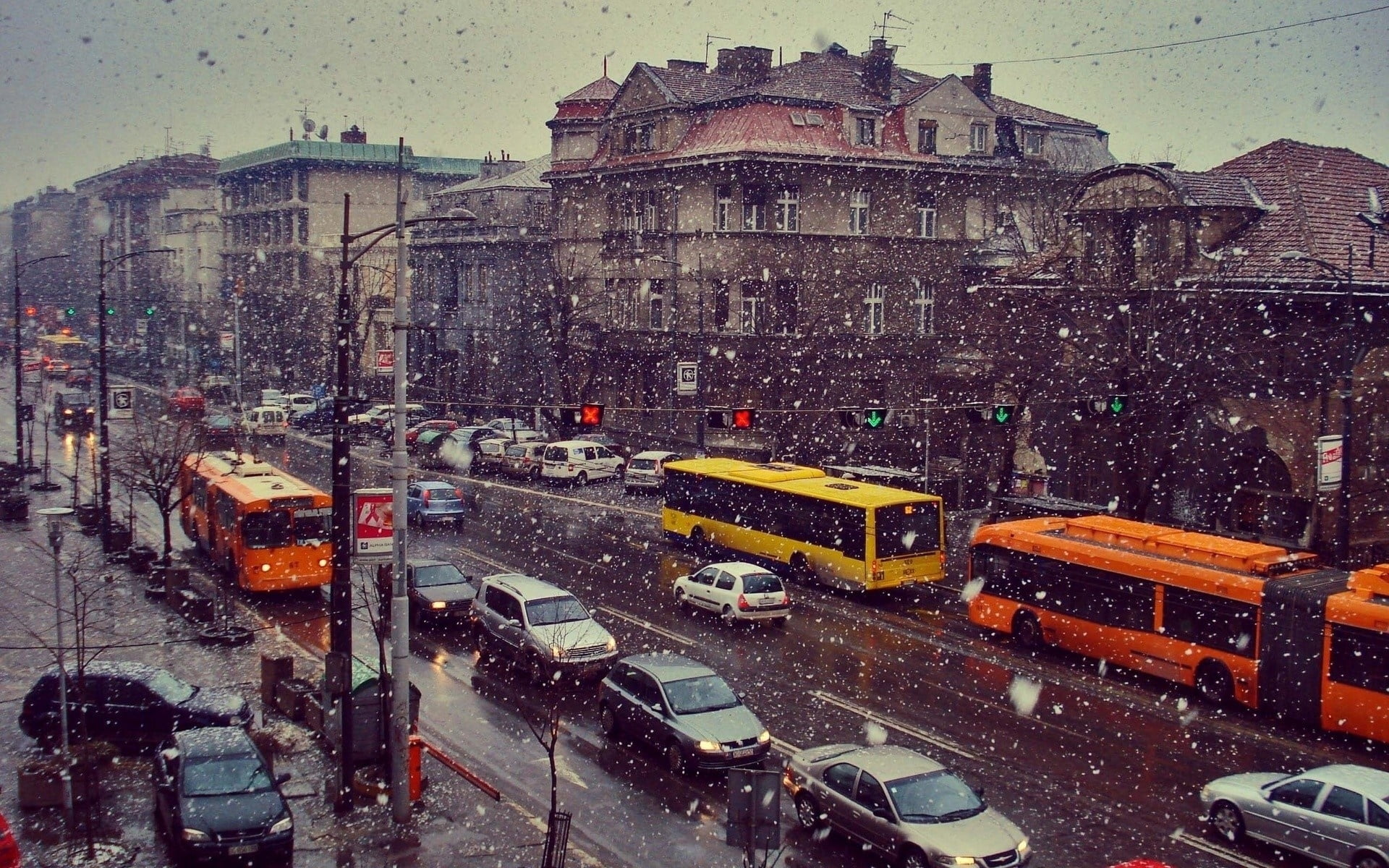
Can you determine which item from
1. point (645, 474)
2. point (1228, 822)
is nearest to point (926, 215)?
point (645, 474)

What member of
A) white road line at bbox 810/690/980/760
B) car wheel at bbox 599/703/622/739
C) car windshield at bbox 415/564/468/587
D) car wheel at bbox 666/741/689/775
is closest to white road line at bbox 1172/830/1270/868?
white road line at bbox 810/690/980/760

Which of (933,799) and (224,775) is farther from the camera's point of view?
(224,775)

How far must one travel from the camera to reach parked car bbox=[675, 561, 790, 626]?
25.6 meters

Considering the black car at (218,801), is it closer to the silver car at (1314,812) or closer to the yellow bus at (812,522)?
the silver car at (1314,812)

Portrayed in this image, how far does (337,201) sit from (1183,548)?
3037 inches

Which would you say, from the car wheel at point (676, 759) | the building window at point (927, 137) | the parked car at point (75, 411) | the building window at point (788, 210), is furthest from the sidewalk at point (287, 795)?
the building window at point (927, 137)

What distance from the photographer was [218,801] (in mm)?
14859

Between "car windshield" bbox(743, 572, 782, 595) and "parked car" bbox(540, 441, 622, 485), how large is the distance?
21.3 metres

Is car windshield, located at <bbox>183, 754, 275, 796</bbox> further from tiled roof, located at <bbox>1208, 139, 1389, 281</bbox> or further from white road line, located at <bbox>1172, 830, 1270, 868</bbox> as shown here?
tiled roof, located at <bbox>1208, 139, 1389, 281</bbox>

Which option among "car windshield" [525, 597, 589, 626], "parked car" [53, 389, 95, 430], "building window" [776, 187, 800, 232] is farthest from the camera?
"parked car" [53, 389, 95, 430]

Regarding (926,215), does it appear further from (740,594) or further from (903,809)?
(903,809)

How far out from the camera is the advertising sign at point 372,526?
16.7 metres

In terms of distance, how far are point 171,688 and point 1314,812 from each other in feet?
53.8

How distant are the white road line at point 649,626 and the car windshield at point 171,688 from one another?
916 centimetres
